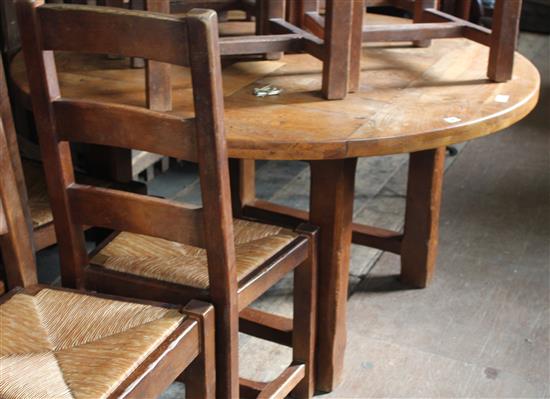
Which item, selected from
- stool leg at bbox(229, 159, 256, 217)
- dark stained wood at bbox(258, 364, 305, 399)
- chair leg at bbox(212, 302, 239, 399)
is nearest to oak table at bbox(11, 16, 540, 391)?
dark stained wood at bbox(258, 364, 305, 399)

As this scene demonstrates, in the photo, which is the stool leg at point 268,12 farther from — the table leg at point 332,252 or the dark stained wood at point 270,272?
the dark stained wood at point 270,272

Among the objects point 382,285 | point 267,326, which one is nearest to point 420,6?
point 382,285

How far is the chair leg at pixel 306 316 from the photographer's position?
1951 mm

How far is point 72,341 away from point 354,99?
836 mm

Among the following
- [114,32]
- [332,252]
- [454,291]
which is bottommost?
[454,291]

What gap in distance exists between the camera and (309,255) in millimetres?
1934

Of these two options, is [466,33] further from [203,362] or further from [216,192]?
[203,362]

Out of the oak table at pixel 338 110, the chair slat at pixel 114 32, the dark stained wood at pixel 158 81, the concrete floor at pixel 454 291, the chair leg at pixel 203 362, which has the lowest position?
the concrete floor at pixel 454 291

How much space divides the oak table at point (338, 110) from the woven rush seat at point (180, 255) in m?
0.19

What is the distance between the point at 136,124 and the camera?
4.75 feet

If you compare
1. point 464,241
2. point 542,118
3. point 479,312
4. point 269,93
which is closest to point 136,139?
point 269,93

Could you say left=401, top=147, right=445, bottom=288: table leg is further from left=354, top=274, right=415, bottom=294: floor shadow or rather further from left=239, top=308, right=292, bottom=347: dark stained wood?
left=239, top=308, right=292, bottom=347: dark stained wood

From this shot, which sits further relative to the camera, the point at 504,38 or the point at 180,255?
the point at 504,38

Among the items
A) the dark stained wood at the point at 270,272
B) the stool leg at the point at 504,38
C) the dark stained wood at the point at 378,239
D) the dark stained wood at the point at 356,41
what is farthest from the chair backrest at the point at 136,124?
the dark stained wood at the point at 378,239
